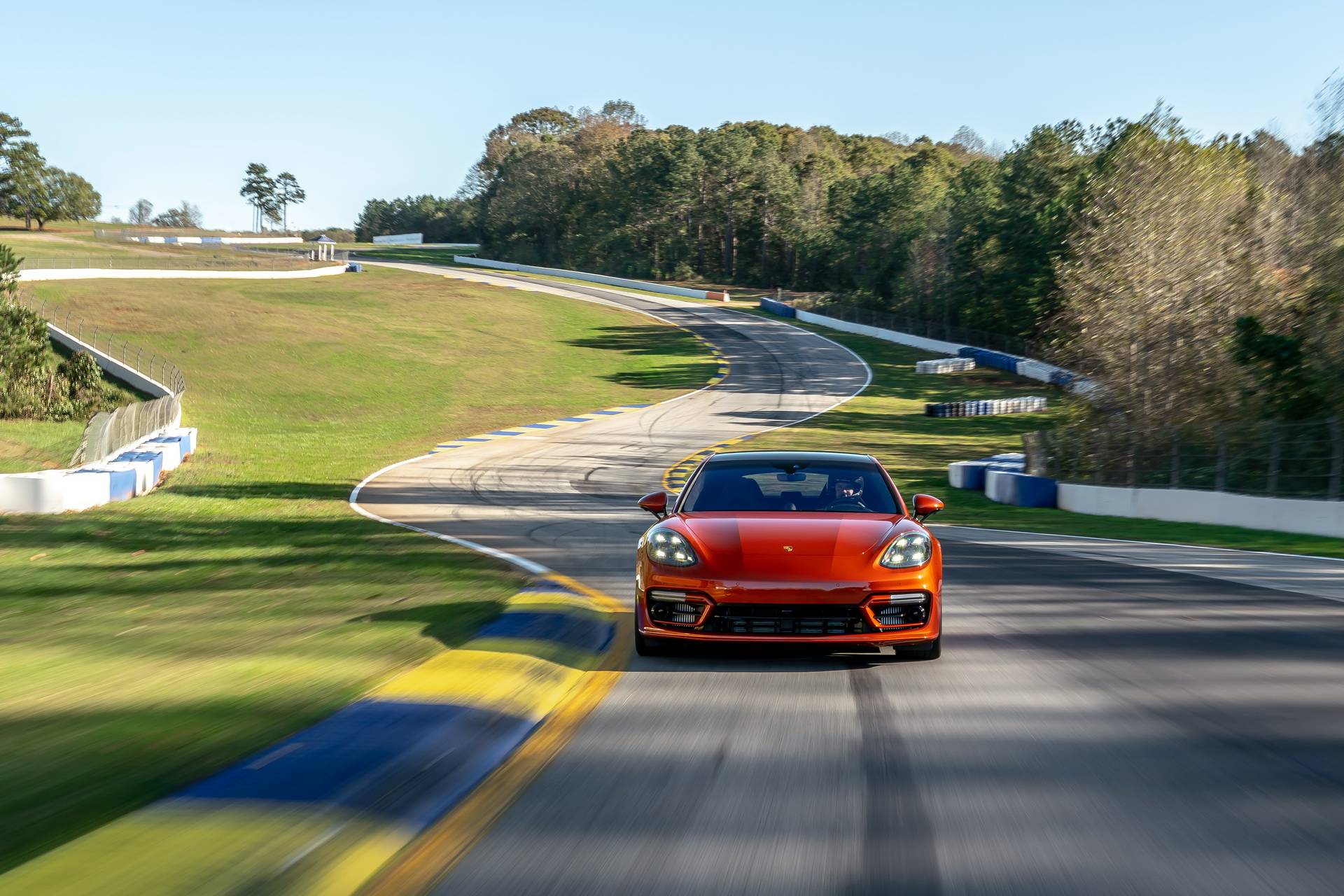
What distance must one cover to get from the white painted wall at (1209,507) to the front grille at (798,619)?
14.7 metres

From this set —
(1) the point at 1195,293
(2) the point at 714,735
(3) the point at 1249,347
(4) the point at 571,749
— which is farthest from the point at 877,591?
(1) the point at 1195,293

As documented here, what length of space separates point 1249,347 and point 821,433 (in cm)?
1773

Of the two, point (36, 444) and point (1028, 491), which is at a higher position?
point (1028, 491)

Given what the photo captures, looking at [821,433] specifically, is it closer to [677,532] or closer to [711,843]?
[677,532]

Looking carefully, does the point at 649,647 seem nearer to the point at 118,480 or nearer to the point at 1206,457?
the point at 118,480

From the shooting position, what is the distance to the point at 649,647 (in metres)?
8.16

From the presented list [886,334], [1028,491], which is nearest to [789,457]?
[1028,491]

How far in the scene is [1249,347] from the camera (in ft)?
86.4

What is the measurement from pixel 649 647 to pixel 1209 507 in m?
17.4

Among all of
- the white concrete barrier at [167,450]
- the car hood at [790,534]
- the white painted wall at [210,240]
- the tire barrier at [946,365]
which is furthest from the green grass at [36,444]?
the white painted wall at [210,240]

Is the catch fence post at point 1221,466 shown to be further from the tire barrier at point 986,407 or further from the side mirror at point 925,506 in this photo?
the tire barrier at point 986,407

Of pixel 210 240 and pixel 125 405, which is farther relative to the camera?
pixel 210 240

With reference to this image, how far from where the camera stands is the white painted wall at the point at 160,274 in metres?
67.8

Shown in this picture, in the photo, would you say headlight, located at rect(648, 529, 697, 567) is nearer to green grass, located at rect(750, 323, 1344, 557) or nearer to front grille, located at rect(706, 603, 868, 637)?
front grille, located at rect(706, 603, 868, 637)
